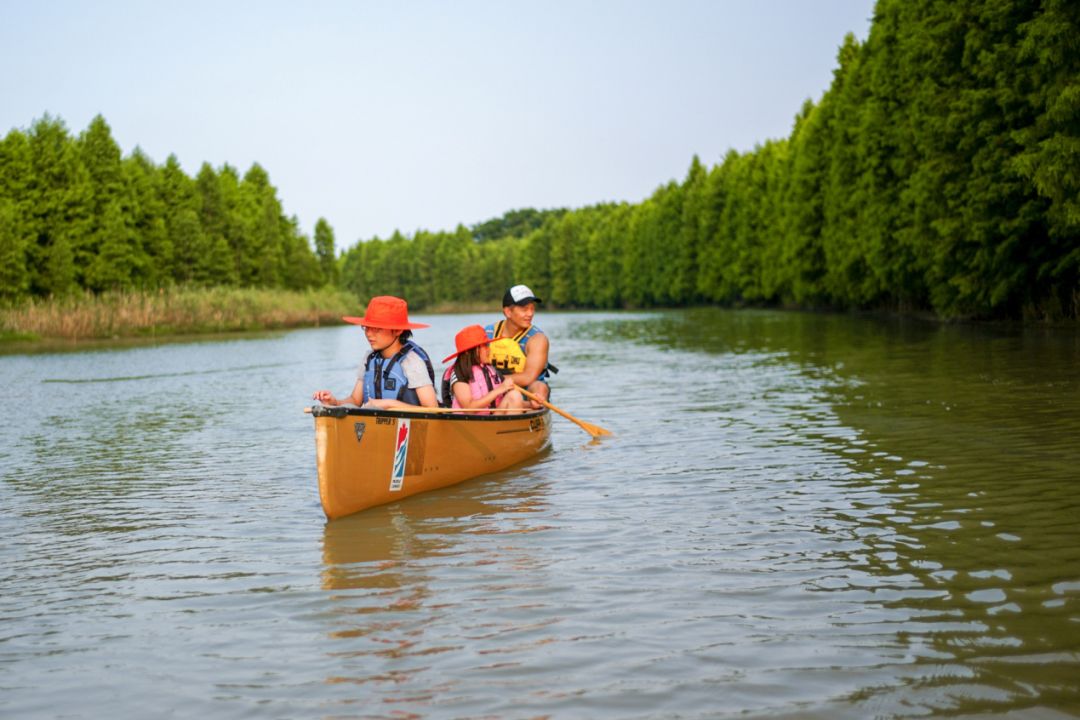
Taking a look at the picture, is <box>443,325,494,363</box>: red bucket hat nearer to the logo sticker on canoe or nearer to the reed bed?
the logo sticker on canoe

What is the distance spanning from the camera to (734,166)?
92.1m

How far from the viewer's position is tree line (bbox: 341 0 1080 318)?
78.8 ft

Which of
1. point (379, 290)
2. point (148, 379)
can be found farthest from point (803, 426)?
point (379, 290)

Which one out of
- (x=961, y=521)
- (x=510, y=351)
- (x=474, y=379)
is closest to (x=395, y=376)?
(x=474, y=379)

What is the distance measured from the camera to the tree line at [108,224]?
5016cm

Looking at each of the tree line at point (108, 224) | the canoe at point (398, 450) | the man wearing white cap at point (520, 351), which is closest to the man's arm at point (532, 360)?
the man wearing white cap at point (520, 351)

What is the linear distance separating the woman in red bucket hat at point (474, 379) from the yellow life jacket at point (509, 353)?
348 millimetres

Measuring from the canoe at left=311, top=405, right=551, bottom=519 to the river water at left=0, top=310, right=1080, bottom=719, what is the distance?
0.21 metres

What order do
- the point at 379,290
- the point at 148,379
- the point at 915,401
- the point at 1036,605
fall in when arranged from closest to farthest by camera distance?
1. the point at 1036,605
2. the point at 915,401
3. the point at 148,379
4. the point at 379,290

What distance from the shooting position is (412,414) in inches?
388

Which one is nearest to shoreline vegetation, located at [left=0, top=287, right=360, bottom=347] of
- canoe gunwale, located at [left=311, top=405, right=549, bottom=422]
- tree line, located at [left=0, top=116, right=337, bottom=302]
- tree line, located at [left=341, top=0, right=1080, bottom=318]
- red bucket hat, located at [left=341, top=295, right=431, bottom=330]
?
tree line, located at [left=0, top=116, right=337, bottom=302]

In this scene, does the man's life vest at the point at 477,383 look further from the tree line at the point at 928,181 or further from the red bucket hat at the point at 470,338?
the tree line at the point at 928,181

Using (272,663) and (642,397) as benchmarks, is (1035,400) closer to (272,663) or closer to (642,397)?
(642,397)

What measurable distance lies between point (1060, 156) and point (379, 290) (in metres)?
149
